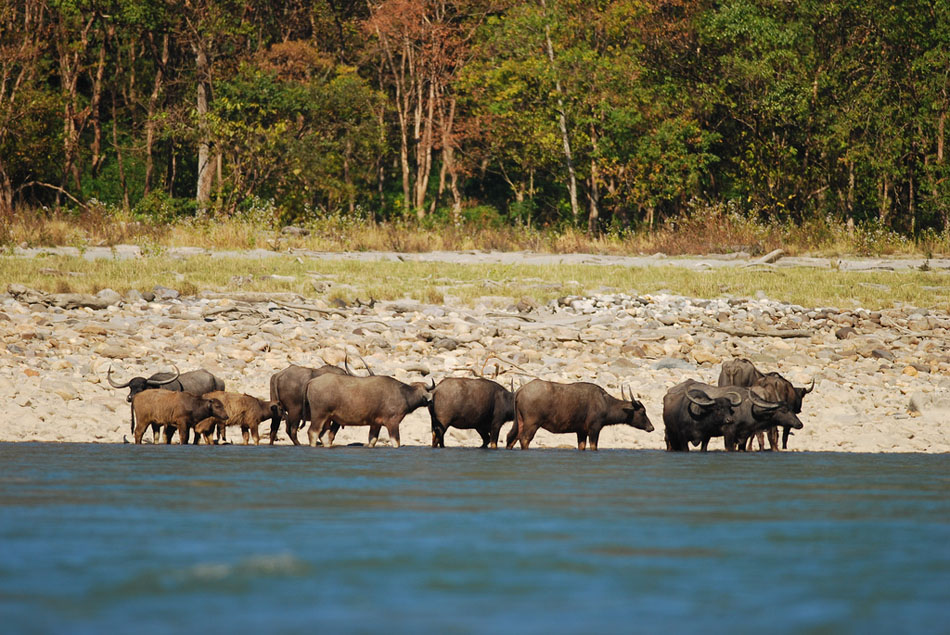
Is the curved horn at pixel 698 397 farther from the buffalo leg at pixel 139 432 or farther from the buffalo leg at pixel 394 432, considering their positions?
the buffalo leg at pixel 139 432

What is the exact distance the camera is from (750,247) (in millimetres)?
30391

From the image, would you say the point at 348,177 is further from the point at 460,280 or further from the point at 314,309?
the point at 314,309

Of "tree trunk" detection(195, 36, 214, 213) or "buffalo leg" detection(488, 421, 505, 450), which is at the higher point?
"tree trunk" detection(195, 36, 214, 213)

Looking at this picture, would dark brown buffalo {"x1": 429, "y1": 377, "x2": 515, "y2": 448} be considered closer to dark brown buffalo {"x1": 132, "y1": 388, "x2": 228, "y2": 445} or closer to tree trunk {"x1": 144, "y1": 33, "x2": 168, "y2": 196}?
dark brown buffalo {"x1": 132, "y1": 388, "x2": 228, "y2": 445}

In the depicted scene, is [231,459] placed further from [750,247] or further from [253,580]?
[750,247]

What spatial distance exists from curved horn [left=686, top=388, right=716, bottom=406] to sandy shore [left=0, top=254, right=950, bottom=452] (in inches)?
50.6

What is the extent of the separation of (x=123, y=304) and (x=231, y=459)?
8.81 m

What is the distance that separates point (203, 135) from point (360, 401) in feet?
87.3

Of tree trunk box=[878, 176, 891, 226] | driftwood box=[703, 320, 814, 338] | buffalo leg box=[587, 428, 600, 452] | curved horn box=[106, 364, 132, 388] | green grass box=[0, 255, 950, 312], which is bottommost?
buffalo leg box=[587, 428, 600, 452]

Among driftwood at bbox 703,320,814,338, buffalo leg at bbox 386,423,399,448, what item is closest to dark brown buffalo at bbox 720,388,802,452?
buffalo leg at bbox 386,423,399,448

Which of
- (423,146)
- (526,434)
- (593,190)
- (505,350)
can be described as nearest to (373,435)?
(526,434)

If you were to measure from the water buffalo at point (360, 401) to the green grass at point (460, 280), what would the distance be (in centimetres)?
767

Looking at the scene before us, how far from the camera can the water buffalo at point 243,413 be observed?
13562 millimetres

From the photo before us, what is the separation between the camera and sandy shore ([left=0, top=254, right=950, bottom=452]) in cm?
1434
